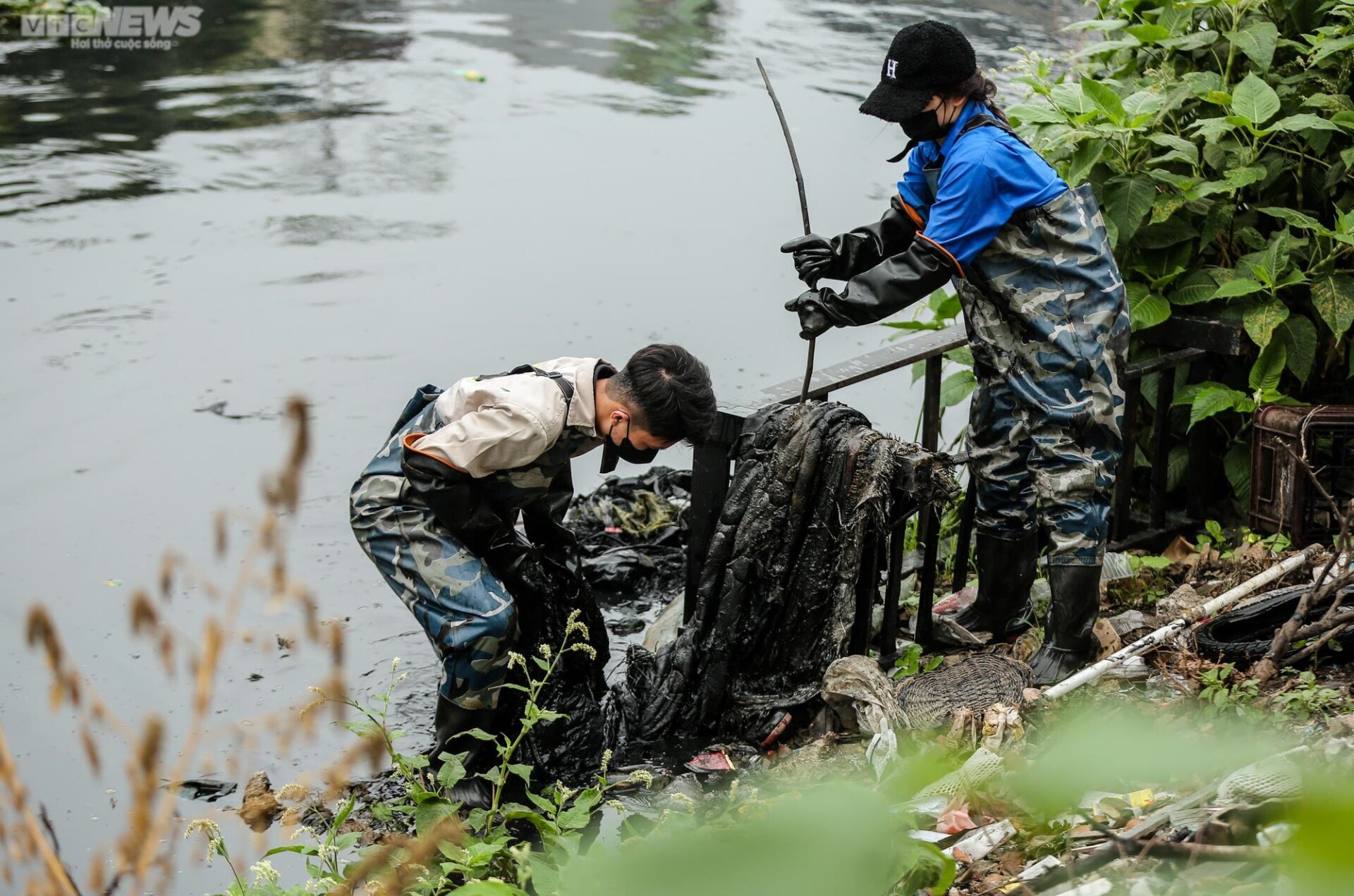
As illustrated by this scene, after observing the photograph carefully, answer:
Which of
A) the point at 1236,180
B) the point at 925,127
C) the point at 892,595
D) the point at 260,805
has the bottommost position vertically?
the point at 260,805

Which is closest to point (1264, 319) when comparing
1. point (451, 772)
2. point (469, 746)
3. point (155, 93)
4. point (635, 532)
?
point (635, 532)

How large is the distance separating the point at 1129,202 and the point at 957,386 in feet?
3.12

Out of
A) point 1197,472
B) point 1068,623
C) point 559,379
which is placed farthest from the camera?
point 1197,472

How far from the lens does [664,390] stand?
3.55m

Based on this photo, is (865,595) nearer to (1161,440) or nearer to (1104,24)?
(1161,440)

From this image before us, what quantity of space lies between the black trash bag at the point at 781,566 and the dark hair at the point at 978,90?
98 centimetres

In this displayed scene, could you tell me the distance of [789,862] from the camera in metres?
0.82

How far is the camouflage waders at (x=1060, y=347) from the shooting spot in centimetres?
386

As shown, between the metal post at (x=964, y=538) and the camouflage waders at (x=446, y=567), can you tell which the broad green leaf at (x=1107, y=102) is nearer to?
the metal post at (x=964, y=538)

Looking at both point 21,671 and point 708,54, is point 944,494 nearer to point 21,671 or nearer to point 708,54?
point 21,671

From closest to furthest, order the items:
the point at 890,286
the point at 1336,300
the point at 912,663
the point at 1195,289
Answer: the point at 890,286 → the point at 912,663 → the point at 1336,300 → the point at 1195,289

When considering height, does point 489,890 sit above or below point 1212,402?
below

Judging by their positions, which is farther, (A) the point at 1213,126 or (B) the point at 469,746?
(A) the point at 1213,126

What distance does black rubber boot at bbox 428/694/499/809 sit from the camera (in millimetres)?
3768
